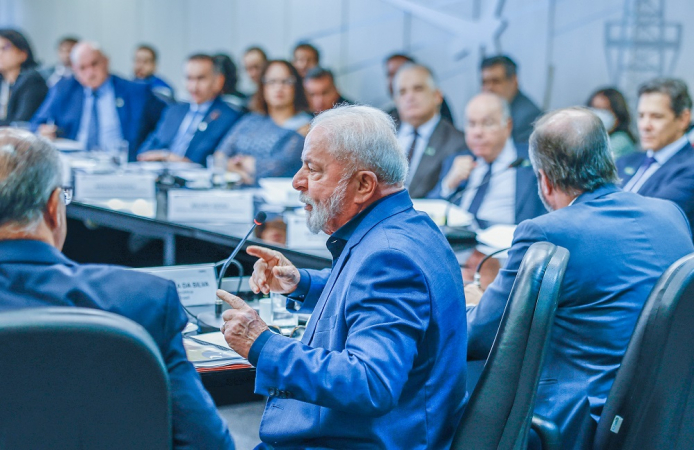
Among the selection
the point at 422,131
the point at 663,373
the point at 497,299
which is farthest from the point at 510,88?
the point at 663,373

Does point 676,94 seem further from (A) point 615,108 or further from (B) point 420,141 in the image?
(B) point 420,141

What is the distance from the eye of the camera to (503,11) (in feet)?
18.1

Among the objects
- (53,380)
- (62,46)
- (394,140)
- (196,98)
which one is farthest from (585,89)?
(62,46)

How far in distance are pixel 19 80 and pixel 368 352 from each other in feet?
18.7

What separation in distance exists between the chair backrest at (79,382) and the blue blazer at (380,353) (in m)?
0.33

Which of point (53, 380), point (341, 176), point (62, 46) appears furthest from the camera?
point (62, 46)

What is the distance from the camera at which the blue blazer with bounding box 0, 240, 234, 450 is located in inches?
41.7

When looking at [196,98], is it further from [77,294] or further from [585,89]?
[77,294]

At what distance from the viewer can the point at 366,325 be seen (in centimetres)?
125

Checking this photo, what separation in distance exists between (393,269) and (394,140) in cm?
32

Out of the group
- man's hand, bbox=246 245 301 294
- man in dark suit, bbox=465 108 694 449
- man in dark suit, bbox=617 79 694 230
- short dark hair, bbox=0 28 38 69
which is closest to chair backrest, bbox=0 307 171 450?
man's hand, bbox=246 245 301 294

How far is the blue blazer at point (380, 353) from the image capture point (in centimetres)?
122

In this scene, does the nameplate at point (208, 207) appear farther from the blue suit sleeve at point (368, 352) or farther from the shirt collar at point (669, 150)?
the blue suit sleeve at point (368, 352)

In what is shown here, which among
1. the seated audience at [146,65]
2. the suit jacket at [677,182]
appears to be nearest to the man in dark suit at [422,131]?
the suit jacket at [677,182]
